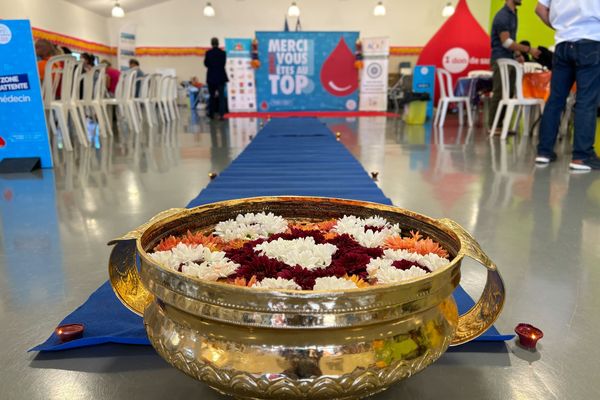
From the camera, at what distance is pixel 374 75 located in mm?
9211

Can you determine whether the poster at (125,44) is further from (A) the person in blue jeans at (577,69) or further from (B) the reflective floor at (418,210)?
(A) the person in blue jeans at (577,69)

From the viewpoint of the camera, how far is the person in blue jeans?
2760mm

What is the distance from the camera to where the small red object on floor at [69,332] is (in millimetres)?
923

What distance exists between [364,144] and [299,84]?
17.2ft

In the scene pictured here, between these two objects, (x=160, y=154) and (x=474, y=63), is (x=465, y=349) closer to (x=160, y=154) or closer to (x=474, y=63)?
(x=160, y=154)

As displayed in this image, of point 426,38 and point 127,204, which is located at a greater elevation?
point 426,38

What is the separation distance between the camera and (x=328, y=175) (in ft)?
7.32

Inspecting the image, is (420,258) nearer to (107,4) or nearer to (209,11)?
(209,11)

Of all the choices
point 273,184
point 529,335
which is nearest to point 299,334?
point 529,335

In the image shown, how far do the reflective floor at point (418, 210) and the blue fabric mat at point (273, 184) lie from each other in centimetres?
5

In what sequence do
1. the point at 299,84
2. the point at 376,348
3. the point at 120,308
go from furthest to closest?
the point at 299,84, the point at 120,308, the point at 376,348

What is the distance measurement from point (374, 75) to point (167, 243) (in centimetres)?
896

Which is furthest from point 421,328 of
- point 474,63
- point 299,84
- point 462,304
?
point 474,63

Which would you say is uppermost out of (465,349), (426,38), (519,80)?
(426,38)
